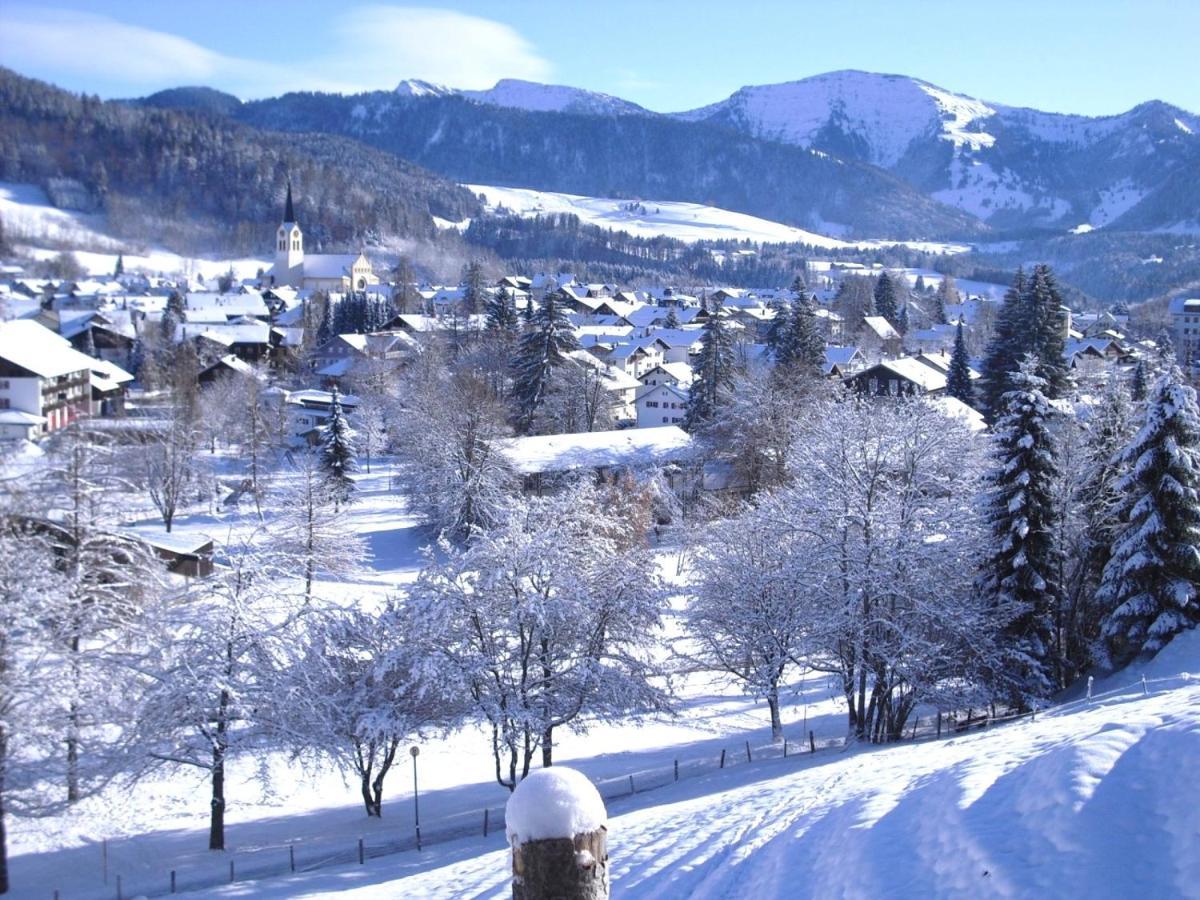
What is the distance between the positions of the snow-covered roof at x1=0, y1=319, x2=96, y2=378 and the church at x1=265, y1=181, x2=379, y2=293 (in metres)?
93.3

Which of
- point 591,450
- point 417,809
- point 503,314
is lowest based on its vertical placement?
point 417,809

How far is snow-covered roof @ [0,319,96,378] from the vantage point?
58.4m

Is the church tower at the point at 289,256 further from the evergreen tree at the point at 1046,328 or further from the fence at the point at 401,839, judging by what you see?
the fence at the point at 401,839

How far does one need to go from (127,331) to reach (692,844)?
3748 inches

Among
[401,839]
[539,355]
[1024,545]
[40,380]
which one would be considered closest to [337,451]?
[539,355]

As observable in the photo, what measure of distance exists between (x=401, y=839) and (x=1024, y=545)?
14.3 m

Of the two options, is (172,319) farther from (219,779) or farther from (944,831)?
(944,831)

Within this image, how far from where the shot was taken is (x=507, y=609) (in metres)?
20.2

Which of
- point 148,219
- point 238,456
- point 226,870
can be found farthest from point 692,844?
point 148,219

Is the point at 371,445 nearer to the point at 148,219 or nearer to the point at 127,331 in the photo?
the point at 127,331

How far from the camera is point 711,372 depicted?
51.7 metres

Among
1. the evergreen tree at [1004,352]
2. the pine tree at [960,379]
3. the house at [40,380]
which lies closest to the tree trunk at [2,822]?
the evergreen tree at [1004,352]

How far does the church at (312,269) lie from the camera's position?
160500mm

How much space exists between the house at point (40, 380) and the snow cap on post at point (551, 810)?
195 feet
